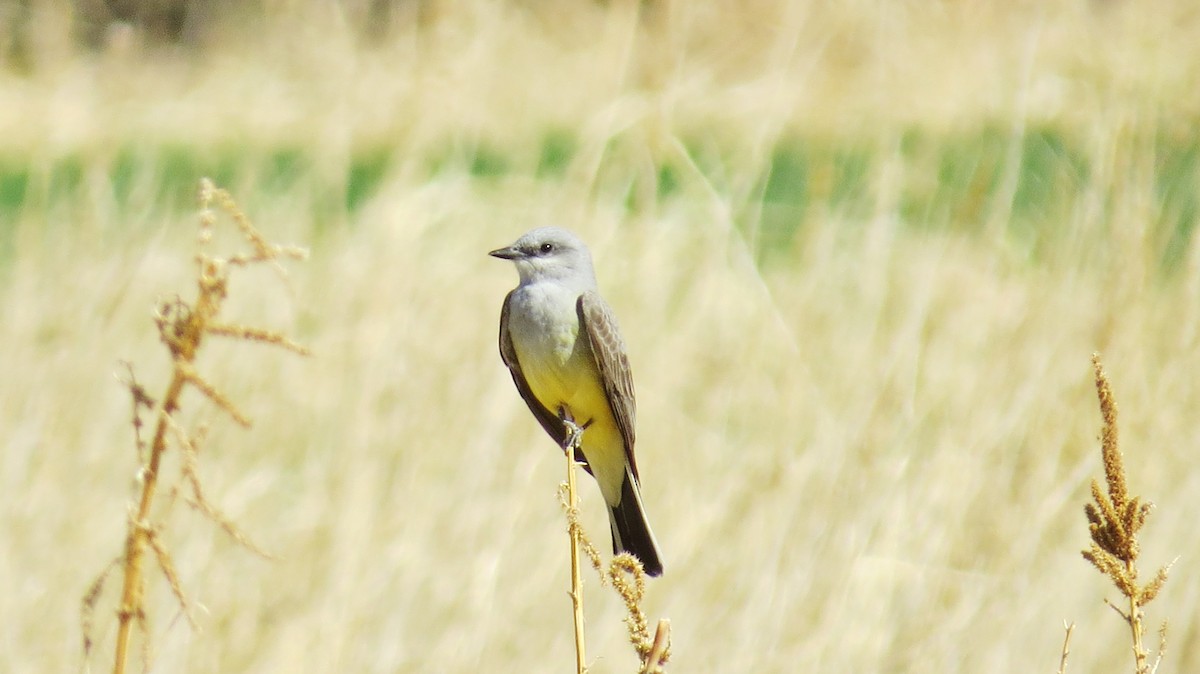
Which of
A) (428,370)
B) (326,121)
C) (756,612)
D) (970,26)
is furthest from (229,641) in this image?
(970,26)

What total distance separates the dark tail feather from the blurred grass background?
104 cm

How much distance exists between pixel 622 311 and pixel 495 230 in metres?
0.66

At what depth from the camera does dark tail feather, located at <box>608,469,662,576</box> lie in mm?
2838

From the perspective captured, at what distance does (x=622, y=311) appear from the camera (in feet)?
16.9

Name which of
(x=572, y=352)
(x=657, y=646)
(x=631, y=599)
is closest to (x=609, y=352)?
(x=572, y=352)

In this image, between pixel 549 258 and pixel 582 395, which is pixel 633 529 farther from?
pixel 549 258

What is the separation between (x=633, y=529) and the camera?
3.06 meters

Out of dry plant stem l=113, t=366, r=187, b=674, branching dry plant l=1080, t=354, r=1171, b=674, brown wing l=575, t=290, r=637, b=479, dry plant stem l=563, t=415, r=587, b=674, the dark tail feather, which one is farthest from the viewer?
brown wing l=575, t=290, r=637, b=479

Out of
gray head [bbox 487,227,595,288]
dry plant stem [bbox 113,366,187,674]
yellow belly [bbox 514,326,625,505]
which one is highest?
gray head [bbox 487,227,595,288]

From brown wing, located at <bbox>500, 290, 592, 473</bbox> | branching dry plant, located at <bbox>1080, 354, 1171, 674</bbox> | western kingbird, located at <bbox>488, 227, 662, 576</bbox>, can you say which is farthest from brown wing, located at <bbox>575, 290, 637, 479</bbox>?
branching dry plant, located at <bbox>1080, 354, 1171, 674</bbox>

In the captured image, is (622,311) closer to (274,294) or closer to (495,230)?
(495,230)

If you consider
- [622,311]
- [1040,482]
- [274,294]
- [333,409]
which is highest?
[274,294]

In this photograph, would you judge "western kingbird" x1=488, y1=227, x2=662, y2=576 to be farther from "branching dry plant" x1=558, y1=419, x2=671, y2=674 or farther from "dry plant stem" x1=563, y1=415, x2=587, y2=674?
"branching dry plant" x1=558, y1=419, x2=671, y2=674

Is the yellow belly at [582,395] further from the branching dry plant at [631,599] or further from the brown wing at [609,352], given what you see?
the branching dry plant at [631,599]
